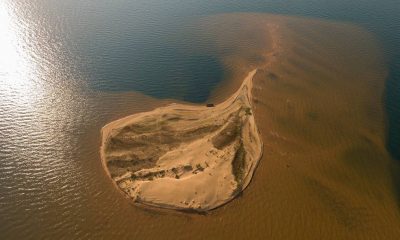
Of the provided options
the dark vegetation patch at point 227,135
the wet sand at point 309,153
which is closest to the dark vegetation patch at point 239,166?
the wet sand at point 309,153

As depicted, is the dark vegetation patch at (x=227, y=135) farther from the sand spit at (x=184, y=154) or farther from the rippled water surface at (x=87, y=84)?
the rippled water surface at (x=87, y=84)

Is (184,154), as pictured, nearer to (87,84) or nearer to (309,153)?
(309,153)

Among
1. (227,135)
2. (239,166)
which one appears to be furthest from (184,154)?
(239,166)

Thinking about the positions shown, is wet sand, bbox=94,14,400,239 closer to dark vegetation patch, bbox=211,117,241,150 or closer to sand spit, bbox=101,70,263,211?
sand spit, bbox=101,70,263,211

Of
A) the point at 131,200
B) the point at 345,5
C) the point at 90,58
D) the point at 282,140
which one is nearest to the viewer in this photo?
the point at 131,200

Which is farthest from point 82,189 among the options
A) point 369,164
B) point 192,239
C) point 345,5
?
point 345,5

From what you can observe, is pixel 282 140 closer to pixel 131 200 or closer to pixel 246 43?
pixel 131 200
